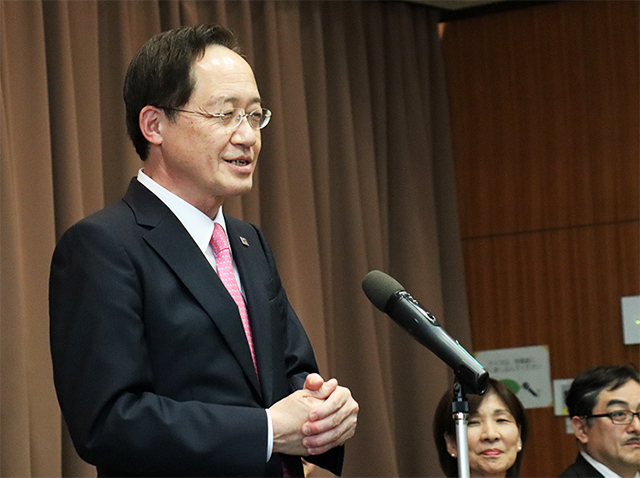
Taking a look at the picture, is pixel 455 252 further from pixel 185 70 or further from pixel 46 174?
pixel 185 70

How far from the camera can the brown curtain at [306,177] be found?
3477 millimetres

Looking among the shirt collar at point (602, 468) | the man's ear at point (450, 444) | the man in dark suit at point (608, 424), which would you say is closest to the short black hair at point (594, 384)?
the man in dark suit at point (608, 424)

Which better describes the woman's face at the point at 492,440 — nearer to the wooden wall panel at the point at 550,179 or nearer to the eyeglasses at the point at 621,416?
the eyeglasses at the point at 621,416

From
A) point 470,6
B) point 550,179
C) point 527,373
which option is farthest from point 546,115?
point 527,373

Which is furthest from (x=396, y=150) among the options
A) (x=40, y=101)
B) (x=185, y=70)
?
(x=185, y=70)

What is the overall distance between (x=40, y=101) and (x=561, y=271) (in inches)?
110

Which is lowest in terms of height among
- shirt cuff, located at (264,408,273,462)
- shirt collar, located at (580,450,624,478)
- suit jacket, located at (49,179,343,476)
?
shirt collar, located at (580,450,624,478)

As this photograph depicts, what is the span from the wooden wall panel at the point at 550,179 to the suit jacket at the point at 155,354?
10.4ft

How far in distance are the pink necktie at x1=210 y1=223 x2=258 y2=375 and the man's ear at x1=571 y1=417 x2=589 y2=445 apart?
2.23 meters

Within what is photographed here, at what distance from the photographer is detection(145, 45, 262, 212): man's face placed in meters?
2.07

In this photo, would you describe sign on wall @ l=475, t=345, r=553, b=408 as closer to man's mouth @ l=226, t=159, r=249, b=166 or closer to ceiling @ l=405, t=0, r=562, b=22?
ceiling @ l=405, t=0, r=562, b=22

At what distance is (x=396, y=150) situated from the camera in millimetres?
5188

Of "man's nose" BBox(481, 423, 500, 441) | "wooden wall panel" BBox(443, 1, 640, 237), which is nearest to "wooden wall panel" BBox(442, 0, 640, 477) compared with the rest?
"wooden wall panel" BBox(443, 1, 640, 237)

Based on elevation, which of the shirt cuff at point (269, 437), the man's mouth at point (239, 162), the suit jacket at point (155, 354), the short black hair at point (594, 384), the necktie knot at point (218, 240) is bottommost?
the short black hair at point (594, 384)
